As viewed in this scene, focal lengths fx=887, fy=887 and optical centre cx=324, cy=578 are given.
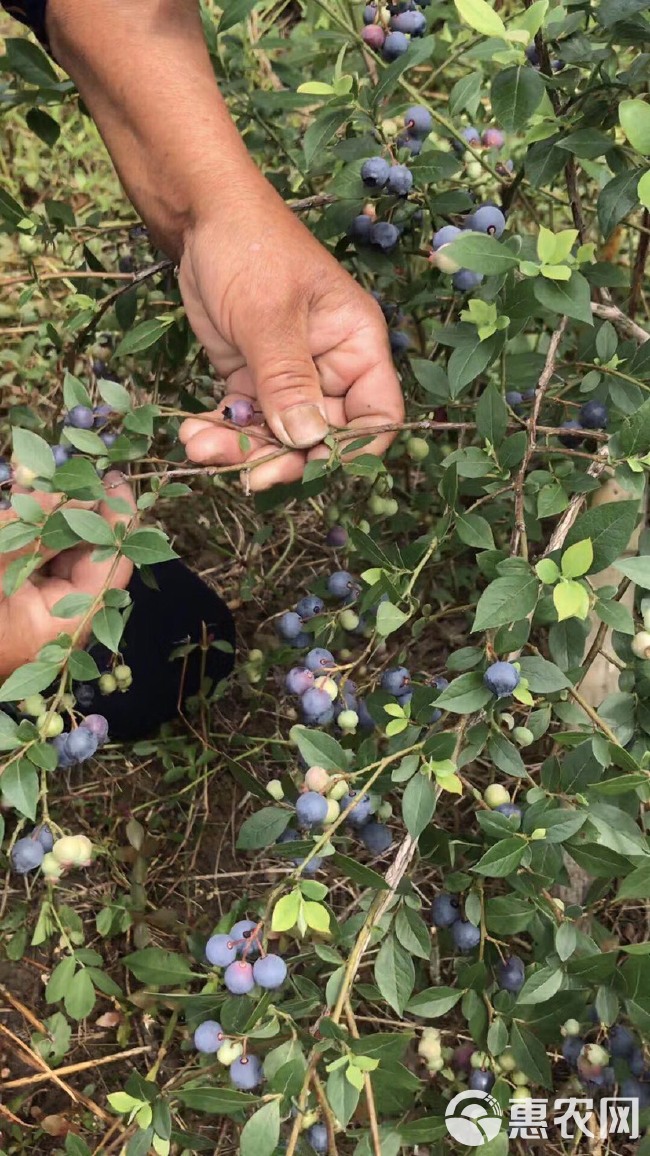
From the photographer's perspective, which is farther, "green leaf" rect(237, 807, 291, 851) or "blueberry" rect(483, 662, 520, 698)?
"green leaf" rect(237, 807, 291, 851)

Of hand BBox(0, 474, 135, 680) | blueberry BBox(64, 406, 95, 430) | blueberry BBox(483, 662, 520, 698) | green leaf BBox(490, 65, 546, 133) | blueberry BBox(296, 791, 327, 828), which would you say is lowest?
blueberry BBox(296, 791, 327, 828)

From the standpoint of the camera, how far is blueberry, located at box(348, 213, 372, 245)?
1.29 meters

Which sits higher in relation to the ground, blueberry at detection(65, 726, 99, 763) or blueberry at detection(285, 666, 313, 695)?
blueberry at detection(65, 726, 99, 763)

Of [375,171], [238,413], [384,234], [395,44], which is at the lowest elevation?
[238,413]

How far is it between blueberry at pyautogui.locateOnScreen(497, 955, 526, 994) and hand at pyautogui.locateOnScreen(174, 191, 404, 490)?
69 centimetres

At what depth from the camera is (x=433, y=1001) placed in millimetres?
1013

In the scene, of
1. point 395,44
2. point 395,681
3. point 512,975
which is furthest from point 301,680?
point 395,44

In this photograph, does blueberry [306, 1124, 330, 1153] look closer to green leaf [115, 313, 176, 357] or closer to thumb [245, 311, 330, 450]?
thumb [245, 311, 330, 450]

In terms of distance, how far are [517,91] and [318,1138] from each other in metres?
1.09

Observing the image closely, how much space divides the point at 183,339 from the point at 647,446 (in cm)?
90

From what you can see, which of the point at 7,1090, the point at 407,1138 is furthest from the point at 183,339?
the point at 7,1090

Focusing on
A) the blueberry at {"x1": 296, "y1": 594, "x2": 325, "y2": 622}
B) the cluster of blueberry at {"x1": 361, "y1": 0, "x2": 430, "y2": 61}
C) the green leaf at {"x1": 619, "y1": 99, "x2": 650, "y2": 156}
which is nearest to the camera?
the green leaf at {"x1": 619, "y1": 99, "x2": 650, "y2": 156}

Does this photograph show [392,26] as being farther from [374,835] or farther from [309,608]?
[374,835]

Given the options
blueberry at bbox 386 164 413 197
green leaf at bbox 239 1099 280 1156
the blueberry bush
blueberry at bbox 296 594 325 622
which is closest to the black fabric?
the blueberry bush
